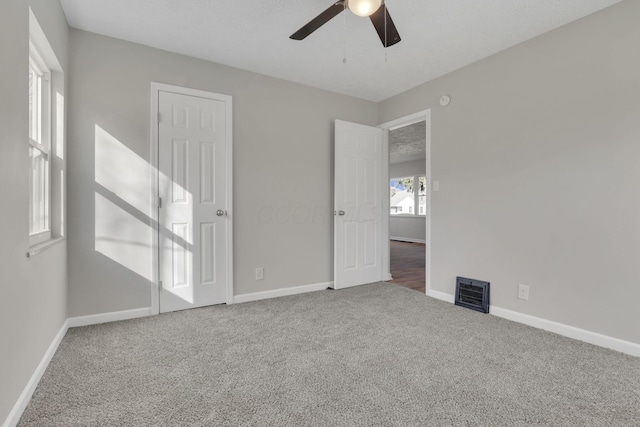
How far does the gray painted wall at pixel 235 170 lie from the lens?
8.67 ft

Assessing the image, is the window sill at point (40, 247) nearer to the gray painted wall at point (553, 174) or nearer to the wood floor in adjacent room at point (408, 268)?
the gray painted wall at point (553, 174)

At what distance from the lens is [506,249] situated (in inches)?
115

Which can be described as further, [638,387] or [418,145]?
[418,145]

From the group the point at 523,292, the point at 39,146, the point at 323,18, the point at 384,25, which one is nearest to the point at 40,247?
the point at 39,146

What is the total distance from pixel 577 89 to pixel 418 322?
232cm

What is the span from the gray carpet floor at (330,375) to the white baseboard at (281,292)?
1.59 feet

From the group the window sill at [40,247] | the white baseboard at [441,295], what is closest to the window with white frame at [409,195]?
the white baseboard at [441,295]

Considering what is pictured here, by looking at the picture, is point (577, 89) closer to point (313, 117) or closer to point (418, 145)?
point (313, 117)

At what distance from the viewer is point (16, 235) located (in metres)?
1.48

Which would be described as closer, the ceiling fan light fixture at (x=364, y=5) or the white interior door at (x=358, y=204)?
the ceiling fan light fixture at (x=364, y=5)

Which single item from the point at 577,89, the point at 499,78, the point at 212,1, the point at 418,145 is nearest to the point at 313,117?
the point at 212,1

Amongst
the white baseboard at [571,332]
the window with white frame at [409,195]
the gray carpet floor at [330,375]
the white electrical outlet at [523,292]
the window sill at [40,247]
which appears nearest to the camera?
the gray carpet floor at [330,375]

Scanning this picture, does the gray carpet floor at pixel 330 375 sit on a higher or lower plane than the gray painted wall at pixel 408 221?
lower

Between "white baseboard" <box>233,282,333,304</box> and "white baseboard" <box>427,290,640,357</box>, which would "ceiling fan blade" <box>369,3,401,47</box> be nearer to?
"white baseboard" <box>427,290,640,357</box>
